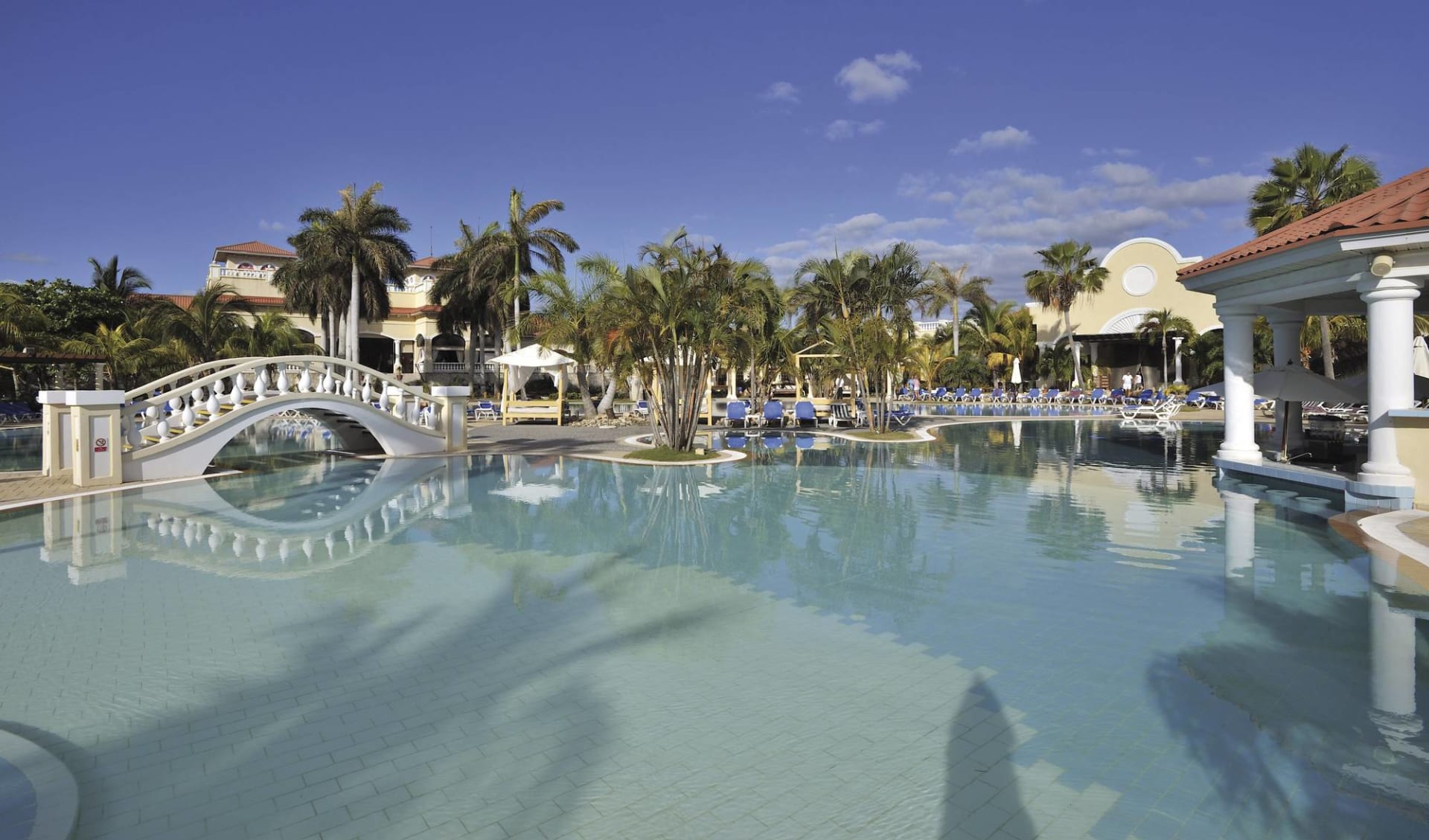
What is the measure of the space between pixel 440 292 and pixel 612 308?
95.6ft

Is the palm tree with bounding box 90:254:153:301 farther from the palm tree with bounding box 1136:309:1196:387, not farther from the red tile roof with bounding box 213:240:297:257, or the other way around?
the palm tree with bounding box 1136:309:1196:387

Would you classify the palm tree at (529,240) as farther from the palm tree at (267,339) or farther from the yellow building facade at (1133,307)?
the yellow building facade at (1133,307)

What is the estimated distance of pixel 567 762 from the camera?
159 inches

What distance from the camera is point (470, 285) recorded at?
37406mm

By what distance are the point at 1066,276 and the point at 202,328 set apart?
44484 mm

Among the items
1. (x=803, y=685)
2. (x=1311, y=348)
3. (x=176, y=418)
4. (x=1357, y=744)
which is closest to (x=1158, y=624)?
(x=1357, y=744)

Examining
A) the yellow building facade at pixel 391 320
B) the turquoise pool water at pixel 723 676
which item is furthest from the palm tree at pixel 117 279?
the turquoise pool water at pixel 723 676

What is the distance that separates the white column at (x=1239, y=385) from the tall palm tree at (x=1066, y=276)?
1354 inches

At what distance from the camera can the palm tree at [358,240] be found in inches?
1453

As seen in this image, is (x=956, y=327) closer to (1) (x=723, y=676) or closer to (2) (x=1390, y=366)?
(2) (x=1390, y=366)

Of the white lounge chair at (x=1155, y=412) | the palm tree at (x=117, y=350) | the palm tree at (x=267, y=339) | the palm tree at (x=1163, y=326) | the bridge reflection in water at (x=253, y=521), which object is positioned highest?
the palm tree at (x=1163, y=326)

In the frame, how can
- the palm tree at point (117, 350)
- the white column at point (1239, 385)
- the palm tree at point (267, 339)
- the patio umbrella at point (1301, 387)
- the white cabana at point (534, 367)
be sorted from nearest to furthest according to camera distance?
the patio umbrella at point (1301, 387) < the white column at point (1239, 385) < the white cabana at point (534, 367) < the palm tree at point (117, 350) < the palm tree at point (267, 339)

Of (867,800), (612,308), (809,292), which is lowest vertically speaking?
(867,800)

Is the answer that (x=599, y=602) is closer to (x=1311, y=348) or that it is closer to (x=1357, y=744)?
(x=1357, y=744)
